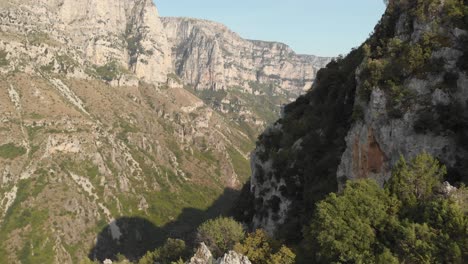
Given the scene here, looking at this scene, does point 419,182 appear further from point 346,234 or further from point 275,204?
point 275,204

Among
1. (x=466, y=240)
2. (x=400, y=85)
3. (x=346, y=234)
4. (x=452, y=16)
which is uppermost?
(x=452, y=16)

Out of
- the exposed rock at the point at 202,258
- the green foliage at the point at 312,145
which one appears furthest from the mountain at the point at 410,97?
the exposed rock at the point at 202,258

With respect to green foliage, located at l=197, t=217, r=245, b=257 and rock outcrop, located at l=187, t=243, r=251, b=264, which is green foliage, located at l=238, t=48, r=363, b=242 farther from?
rock outcrop, located at l=187, t=243, r=251, b=264

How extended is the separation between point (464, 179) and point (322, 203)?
14.8 m

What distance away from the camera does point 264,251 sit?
58.4 meters

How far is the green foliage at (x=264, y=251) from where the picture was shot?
51688mm

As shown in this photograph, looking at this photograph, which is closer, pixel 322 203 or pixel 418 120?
pixel 322 203

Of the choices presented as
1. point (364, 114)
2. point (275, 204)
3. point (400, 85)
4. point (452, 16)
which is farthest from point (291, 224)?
point (452, 16)

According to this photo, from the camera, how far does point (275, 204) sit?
92.3 meters

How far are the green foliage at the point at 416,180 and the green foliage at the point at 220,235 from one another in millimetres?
35653

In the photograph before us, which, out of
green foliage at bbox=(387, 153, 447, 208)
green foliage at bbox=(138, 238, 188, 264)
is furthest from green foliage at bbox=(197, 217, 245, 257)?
green foliage at bbox=(387, 153, 447, 208)

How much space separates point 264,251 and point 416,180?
77.4 feet

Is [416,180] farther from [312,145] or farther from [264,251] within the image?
[312,145]

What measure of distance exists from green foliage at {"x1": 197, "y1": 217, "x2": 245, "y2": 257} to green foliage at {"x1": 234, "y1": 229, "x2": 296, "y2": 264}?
11305 mm
